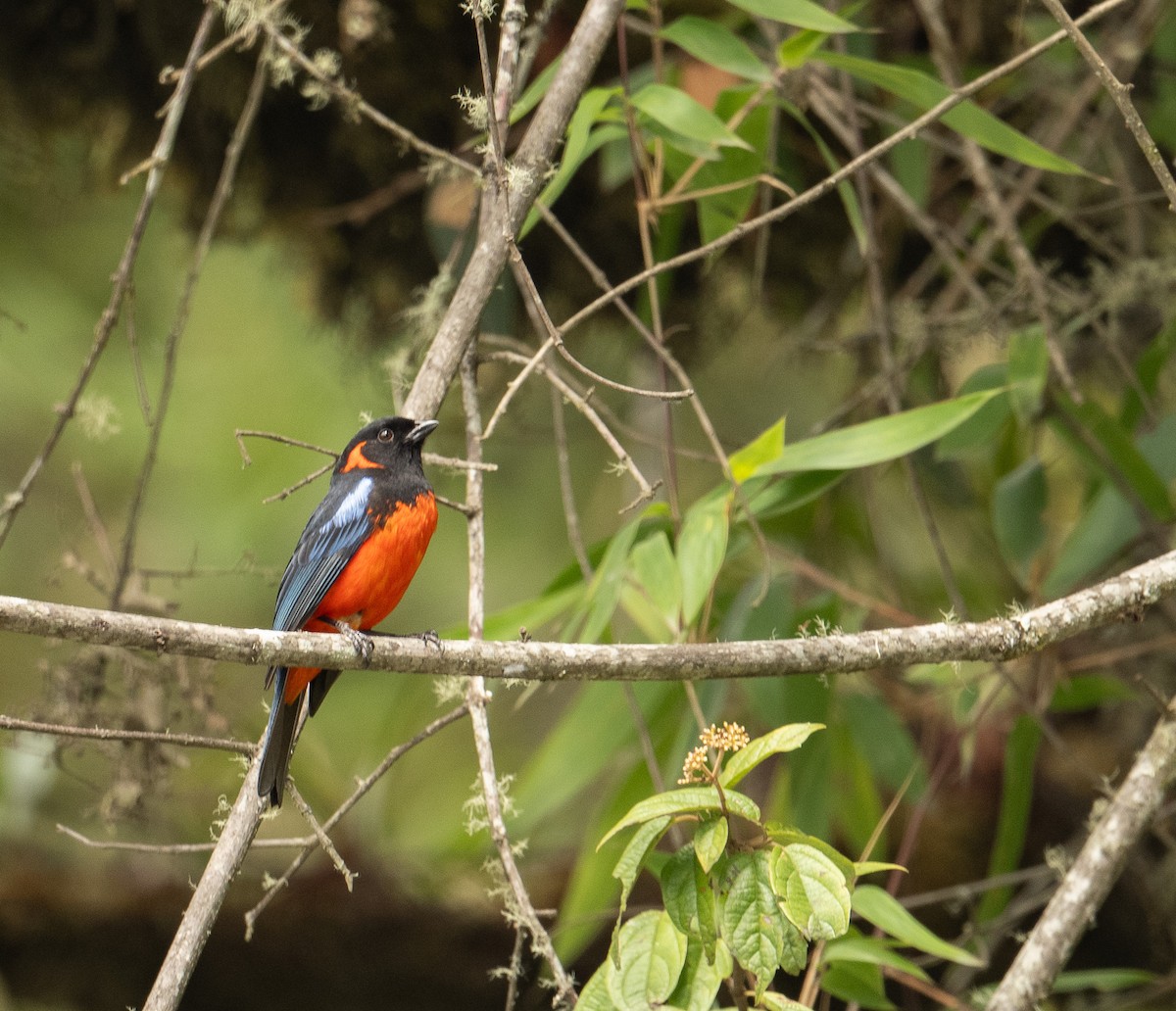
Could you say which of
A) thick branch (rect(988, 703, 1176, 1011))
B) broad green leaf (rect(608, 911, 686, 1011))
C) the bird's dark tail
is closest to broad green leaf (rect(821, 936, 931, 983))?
thick branch (rect(988, 703, 1176, 1011))

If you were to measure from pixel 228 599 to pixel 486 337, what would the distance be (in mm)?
3487

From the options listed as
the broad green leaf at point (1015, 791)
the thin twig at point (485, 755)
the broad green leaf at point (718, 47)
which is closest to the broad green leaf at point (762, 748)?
the thin twig at point (485, 755)

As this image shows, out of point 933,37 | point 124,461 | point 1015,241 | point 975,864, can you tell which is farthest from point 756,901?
point 124,461

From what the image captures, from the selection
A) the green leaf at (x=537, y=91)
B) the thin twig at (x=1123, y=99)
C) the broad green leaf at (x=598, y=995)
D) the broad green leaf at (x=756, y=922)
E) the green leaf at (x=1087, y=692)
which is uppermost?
the green leaf at (x=537, y=91)

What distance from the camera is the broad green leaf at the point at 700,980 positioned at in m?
1.97

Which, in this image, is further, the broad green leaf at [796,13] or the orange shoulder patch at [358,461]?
the orange shoulder patch at [358,461]

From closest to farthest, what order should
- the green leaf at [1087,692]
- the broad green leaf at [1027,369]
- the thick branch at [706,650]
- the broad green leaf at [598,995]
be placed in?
the thick branch at [706,650] → the broad green leaf at [598,995] → the broad green leaf at [1027,369] → the green leaf at [1087,692]

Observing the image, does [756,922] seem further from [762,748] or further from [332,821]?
[332,821]

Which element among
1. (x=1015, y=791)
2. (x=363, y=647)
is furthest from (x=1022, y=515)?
(x=363, y=647)

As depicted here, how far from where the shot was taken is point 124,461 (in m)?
6.40

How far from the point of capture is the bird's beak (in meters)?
2.78

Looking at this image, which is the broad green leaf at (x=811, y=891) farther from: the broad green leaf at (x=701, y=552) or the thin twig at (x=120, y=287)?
the thin twig at (x=120, y=287)

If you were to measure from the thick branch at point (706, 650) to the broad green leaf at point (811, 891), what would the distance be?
0.93 feet

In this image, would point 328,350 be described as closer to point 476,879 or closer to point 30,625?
point 476,879
